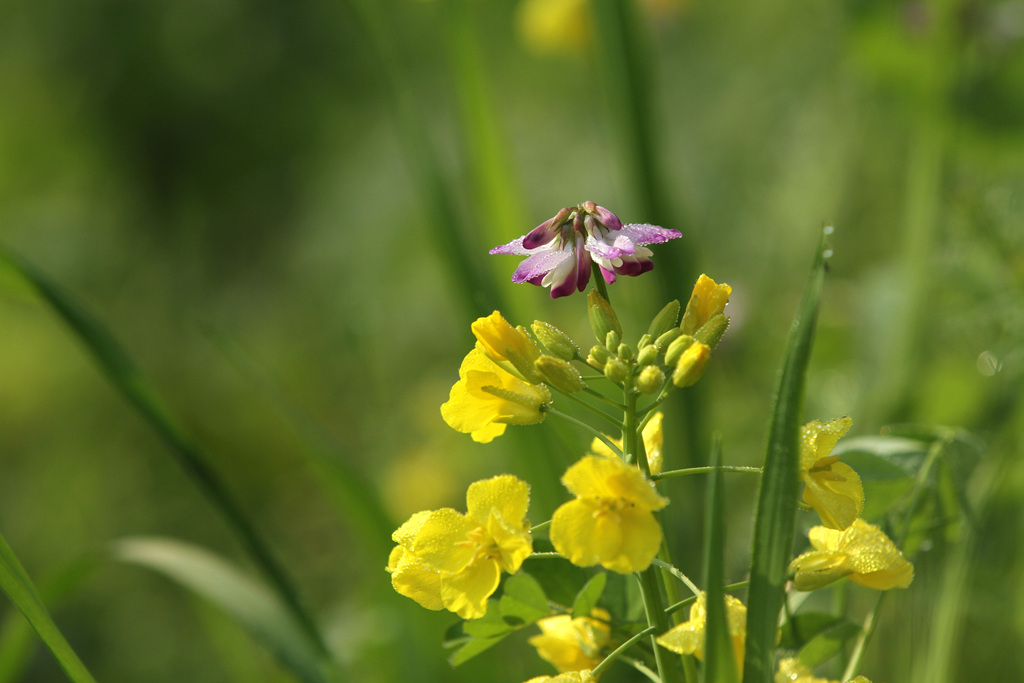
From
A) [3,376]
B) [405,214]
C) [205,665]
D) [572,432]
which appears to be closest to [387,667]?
[572,432]

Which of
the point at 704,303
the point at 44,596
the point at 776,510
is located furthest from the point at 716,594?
the point at 44,596

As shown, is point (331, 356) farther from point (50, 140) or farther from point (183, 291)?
point (50, 140)

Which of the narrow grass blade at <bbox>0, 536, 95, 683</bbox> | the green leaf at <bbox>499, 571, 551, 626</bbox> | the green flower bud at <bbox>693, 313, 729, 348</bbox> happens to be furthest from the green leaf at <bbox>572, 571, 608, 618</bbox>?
the narrow grass blade at <bbox>0, 536, 95, 683</bbox>

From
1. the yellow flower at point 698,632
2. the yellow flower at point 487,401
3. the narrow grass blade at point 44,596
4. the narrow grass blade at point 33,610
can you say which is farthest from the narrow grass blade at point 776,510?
the narrow grass blade at point 44,596

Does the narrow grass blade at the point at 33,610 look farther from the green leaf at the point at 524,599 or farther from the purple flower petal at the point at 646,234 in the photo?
the purple flower petal at the point at 646,234

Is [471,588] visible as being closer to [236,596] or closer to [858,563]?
[858,563]

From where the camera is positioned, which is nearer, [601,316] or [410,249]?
[601,316]
